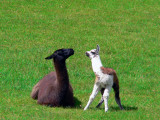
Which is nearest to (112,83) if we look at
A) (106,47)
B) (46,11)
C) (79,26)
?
(106,47)

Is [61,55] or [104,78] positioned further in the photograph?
[61,55]

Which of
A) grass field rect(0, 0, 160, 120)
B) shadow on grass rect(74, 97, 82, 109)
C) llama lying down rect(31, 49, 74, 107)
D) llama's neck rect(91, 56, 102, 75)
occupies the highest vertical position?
llama's neck rect(91, 56, 102, 75)

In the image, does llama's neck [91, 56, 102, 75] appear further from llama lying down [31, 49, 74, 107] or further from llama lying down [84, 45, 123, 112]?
llama lying down [31, 49, 74, 107]

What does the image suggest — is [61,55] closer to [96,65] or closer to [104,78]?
[96,65]

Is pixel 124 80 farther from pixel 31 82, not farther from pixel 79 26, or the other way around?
pixel 79 26

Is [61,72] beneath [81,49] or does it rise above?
above

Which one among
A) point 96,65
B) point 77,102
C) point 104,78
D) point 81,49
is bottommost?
point 81,49

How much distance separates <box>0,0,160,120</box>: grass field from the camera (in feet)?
33.8

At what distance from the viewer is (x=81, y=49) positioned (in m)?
17.6

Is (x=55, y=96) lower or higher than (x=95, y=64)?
lower

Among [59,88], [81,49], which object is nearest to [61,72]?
[59,88]

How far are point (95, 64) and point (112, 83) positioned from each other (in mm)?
565

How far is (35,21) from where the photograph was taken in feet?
72.3

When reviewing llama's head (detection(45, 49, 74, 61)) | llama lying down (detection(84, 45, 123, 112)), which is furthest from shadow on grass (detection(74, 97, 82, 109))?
llama's head (detection(45, 49, 74, 61))
